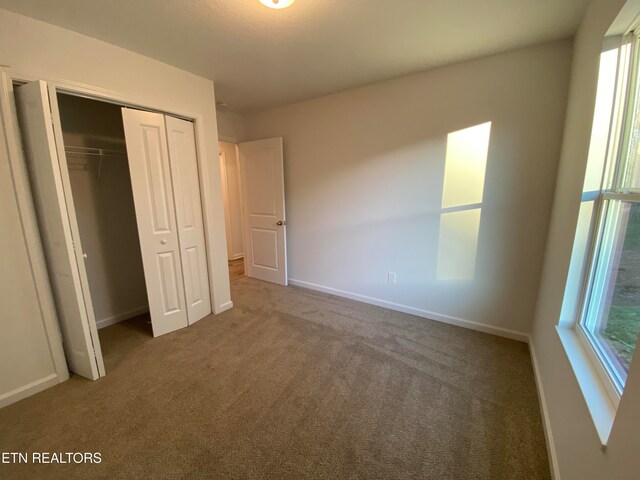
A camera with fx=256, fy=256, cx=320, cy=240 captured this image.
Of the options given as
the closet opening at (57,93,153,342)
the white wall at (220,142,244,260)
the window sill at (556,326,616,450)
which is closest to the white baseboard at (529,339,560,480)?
the window sill at (556,326,616,450)

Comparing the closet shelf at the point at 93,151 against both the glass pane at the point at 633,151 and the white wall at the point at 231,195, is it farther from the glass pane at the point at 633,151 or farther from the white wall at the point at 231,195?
the glass pane at the point at 633,151

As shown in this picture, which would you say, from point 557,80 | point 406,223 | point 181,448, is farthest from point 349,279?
point 557,80

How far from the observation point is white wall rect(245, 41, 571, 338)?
212cm

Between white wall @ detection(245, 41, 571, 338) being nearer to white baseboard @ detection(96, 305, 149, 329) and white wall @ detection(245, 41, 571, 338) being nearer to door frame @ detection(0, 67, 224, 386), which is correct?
door frame @ detection(0, 67, 224, 386)

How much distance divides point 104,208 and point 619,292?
13.0 feet

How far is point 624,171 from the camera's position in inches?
47.9

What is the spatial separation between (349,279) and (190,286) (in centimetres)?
186

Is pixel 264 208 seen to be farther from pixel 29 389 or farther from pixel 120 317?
pixel 29 389

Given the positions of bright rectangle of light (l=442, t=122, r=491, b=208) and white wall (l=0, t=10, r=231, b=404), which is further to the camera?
bright rectangle of light (l=442, t=122, r=491, b=208)

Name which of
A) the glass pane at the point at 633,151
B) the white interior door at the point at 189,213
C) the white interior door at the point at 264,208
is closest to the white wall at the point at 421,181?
the white interior door at the point at 264,208

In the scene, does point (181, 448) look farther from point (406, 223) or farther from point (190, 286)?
point (406, 223)

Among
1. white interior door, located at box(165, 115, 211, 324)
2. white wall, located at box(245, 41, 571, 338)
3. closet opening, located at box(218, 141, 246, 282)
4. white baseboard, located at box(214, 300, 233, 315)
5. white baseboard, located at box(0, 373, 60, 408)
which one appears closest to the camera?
white baseboard, located at box(0, 373, 60, 408)

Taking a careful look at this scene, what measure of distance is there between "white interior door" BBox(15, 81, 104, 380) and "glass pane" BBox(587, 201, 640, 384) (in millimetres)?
3047

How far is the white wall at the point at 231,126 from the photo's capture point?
3.59 metres
